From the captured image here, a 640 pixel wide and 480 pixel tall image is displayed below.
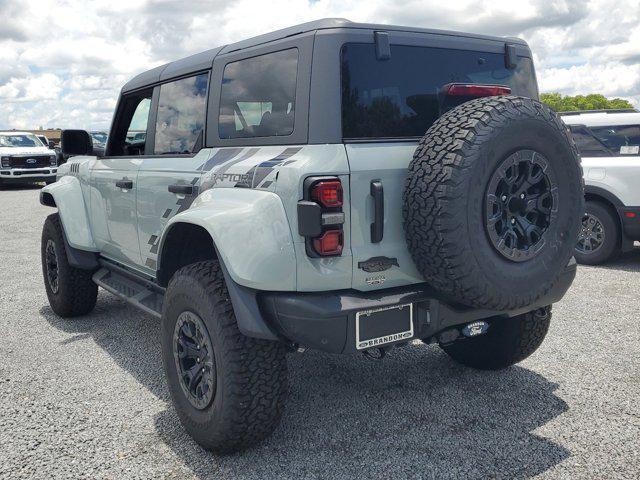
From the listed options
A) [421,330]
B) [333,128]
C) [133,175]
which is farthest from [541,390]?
[133,175]

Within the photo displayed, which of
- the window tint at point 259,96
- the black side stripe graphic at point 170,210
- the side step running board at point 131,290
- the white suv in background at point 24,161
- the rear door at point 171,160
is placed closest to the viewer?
the window tint at point 259,96

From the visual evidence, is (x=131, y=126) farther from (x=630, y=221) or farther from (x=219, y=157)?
(x=630, y=221)

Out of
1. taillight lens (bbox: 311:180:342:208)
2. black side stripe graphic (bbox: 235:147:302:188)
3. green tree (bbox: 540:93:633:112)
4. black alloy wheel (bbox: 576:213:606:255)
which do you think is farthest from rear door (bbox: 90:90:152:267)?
green tree (bbox: 540:93:633:112)

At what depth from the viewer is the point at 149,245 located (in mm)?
3871

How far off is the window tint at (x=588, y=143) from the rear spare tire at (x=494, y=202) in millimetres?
4809

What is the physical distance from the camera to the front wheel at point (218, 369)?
276cm

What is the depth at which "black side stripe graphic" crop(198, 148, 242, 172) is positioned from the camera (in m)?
3.08

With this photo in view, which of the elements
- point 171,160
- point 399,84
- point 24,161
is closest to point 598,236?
point 399,84

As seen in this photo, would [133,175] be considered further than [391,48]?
Yes

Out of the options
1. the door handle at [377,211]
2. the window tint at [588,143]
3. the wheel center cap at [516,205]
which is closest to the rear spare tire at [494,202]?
the wheel center cap at [516,205]

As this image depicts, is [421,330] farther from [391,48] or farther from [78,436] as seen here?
[78,436]

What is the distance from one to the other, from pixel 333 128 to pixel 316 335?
2.91 ft

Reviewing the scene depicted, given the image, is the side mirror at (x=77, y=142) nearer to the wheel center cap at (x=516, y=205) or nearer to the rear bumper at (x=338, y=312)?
the rear bumper at (x=338, y=312)

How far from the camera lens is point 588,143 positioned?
7.27m
